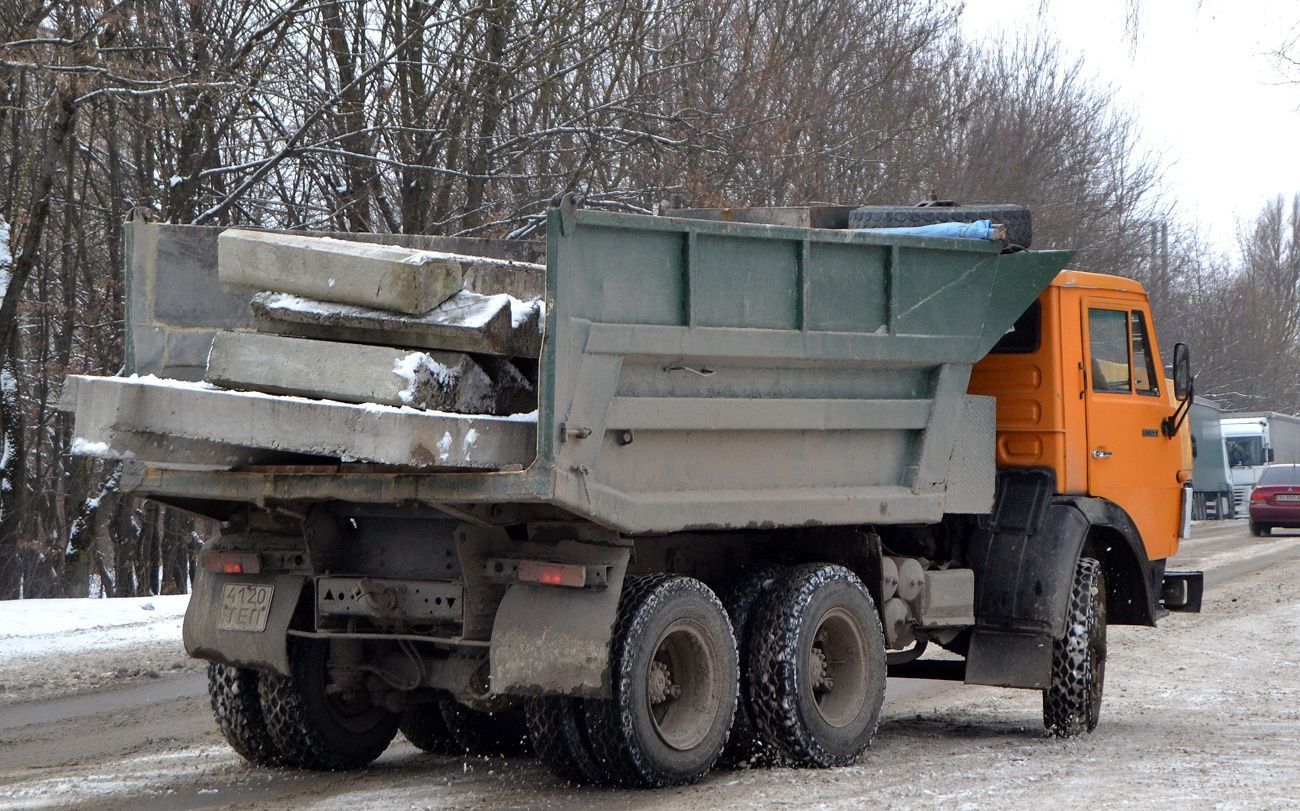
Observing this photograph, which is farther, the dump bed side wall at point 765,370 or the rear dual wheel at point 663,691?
the rear dual wheel at point 663,691

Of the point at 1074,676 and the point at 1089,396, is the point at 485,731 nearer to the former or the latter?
the point at 1074,676

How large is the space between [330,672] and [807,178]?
15276 mm

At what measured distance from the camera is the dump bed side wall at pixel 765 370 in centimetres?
557

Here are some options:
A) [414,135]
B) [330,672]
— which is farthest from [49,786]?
[414,135]

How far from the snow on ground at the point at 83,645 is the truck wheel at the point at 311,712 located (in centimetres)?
297

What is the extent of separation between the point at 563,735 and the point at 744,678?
104 cm

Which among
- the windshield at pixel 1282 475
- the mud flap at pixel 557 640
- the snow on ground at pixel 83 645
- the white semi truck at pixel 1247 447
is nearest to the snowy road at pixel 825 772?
the snow on ground at pixel 83 645

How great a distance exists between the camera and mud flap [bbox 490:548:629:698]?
18.5 feet

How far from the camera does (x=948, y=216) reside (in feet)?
26.5

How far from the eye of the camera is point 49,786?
632 centimetres

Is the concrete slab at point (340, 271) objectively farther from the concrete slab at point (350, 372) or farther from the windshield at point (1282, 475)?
the windshield at point (1282, 475)

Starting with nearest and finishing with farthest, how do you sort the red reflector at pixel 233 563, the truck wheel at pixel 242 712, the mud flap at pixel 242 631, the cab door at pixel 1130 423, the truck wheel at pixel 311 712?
the mud flap at pixel 242 631 < the red reflector at pixel 233 563 < the truck wheel at pixel 311 712 < the truck wheel at pixel 242 712 < the cab door at pixel 1130 423

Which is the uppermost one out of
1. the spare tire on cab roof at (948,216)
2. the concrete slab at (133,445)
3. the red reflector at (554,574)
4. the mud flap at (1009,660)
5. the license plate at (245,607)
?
the spare tire on cab roof at (948,216)

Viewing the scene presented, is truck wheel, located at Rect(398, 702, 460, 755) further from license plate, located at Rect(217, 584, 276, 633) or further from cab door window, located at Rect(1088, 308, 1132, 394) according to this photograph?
cab door window, located at Rect(1088, 308, 1132, 394)
